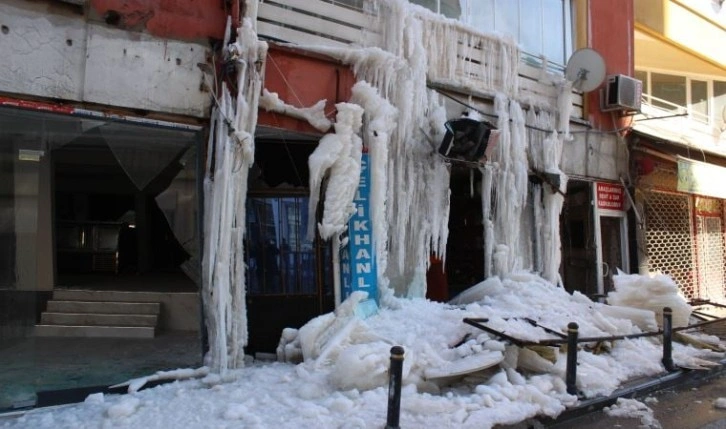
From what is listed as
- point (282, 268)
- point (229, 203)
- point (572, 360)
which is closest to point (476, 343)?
point (572, 360)

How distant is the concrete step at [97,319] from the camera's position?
316 inches

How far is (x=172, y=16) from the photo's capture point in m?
6.22

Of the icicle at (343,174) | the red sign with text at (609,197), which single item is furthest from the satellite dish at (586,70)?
the icicle at (343,174)

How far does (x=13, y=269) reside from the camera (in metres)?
7.24

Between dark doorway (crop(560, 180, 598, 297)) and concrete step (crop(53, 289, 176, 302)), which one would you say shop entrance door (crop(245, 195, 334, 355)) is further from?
dark doorway (crop(560, 180, 598, 297))

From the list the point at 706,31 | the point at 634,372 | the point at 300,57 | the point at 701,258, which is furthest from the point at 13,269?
the point at 706,31

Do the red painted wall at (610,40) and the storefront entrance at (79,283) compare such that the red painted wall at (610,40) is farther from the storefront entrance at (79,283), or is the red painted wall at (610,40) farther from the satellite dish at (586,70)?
the storefront entrance at (79,283)

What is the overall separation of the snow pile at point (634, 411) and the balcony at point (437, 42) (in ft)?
17.3

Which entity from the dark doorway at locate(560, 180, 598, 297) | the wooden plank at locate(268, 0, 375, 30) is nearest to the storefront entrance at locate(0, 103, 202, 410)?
the wooden plank at locate(268, 0, 375, 30)

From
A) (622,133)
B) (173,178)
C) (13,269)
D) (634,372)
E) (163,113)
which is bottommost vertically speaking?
(634,372)

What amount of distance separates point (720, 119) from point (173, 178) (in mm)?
15294

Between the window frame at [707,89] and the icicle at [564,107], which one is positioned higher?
the window frame at [707,89]

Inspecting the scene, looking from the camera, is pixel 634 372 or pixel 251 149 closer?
pixel 251 149

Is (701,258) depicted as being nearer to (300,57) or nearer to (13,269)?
(300,57)
